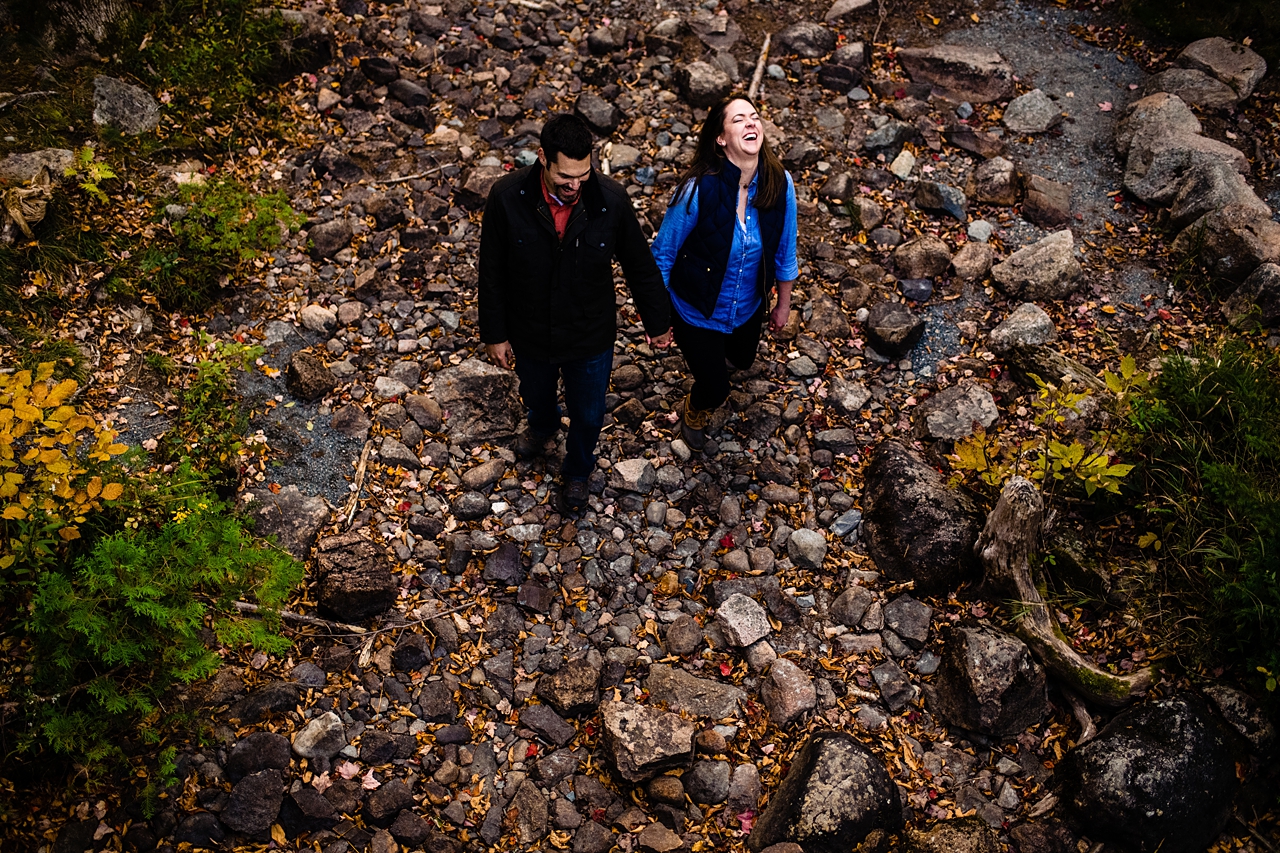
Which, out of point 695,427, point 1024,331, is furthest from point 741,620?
point 1024,331

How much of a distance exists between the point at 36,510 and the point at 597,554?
302 cm

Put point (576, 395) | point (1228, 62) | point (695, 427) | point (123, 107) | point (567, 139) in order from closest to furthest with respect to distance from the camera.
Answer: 1. point (567, 139)
2. point (576, 395)
3. point (695, 427)
4. point (123, 107)
5. point (1228, 62)

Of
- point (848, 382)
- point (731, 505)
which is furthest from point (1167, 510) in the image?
point (731, 505)

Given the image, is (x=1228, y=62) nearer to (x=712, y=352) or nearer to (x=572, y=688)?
(x=712, y=352)

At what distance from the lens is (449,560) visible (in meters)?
4.95

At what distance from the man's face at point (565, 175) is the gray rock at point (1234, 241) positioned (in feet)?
17.0

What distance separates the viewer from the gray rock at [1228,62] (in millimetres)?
7180

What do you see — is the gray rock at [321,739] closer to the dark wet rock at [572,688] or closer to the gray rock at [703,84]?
the dark wet rock at [572,688]

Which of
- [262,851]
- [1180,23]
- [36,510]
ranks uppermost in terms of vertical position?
[1180,23]

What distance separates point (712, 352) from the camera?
503 cm

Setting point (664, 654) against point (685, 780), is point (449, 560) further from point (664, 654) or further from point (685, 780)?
point (685, 780)

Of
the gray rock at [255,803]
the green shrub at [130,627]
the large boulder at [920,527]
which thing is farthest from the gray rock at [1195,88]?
the gray rock at [255,803]

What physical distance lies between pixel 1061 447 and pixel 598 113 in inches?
192

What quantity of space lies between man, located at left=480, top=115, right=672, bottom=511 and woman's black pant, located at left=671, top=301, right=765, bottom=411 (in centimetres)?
32
